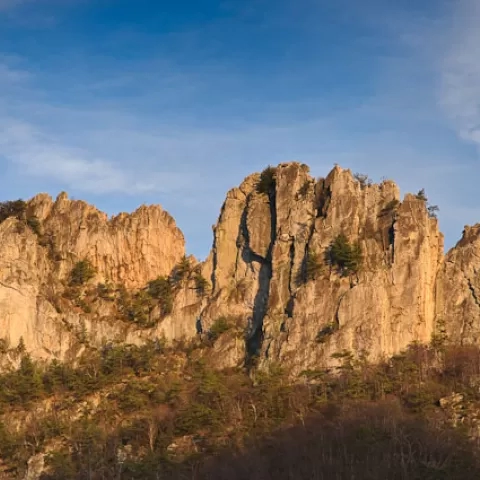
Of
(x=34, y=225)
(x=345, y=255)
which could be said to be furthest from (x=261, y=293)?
(x=34, y=225)

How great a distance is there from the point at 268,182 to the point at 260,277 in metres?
7.63

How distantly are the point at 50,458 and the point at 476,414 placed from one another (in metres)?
24.6

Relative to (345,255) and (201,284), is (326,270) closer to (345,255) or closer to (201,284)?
(345,255)

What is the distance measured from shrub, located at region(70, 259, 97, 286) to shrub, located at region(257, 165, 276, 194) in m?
15.2

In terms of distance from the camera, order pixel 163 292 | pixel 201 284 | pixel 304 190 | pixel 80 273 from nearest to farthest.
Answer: pixel 304 190 → pixel 201 284 → pixel 80 273 → pixel 163 292

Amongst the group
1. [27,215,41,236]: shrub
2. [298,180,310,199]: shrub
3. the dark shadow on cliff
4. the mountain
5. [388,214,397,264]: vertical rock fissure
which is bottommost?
the dark shadow on cliff

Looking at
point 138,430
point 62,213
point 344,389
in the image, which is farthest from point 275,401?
point 62,213

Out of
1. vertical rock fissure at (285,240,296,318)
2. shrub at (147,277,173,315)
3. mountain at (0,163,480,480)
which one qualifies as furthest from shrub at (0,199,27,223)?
vertical rock fissure at (285,240,296,318)

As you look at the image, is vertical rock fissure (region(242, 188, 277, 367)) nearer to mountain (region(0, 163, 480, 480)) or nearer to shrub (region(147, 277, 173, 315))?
mountain (region(0, 163, 480, 480))

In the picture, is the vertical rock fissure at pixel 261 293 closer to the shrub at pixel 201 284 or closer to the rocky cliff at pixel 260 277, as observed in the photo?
the rocky cliff at pixel 260 277

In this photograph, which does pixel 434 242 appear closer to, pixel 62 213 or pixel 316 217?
pixel 316 217

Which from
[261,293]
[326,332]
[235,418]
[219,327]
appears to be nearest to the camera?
[235,418]

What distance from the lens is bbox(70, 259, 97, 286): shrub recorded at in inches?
2744

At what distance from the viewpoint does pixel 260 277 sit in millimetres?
66188
